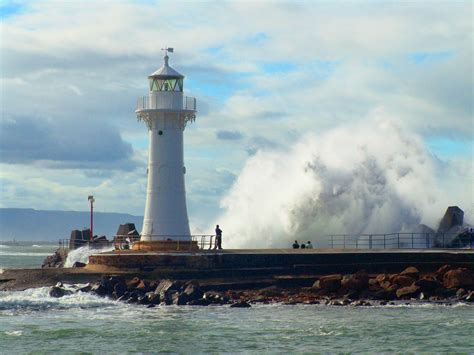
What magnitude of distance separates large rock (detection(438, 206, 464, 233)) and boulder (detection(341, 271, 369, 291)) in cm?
1412

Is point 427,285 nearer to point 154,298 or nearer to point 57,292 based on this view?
point 154,298

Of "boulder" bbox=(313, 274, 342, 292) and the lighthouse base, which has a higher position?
the lighthouse base

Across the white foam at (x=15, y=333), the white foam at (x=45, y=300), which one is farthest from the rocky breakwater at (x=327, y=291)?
the white foam at (x=15, y=333)

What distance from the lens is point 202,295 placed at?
2722cm

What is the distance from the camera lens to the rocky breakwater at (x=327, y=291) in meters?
26.7

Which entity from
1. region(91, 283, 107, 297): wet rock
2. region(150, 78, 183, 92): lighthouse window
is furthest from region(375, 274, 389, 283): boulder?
region(150, 78, 183, 92): lighthouse window

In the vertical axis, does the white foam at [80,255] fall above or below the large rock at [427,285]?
above

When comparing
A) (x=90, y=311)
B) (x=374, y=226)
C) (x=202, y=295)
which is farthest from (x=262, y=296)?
(x=374, y=226)

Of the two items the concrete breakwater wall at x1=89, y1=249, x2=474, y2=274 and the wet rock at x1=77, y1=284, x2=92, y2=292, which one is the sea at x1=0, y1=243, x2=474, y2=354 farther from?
the concrete breakwater wall at x1=89, y1=249, x2=474, y2=274

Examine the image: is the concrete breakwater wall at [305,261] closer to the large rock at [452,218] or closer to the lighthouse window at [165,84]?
the lighthouse window at [165,84]

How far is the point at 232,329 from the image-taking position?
22469 millimetres

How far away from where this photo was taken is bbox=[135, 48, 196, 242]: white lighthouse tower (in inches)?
1240

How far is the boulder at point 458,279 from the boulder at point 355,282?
2052 mm

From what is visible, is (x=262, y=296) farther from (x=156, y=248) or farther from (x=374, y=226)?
(x=374, y=226)
